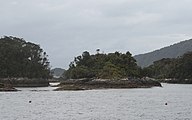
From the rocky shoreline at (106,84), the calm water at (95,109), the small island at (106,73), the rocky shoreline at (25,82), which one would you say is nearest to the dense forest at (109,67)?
the small island at (106,73)

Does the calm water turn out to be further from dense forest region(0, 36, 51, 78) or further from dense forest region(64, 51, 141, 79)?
dense forest region(0, 36, 51, 78)

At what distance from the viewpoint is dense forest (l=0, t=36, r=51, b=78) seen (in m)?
164

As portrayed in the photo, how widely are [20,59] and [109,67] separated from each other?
4001 centimetres

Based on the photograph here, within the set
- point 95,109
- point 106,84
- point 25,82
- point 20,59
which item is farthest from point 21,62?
point 95,109

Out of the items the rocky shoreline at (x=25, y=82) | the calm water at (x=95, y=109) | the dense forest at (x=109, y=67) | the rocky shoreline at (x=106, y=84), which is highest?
the dense forest at (x=109, y=67)

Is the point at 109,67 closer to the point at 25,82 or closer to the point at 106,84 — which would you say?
the point at 106,84

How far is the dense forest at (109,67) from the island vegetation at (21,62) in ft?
63.2

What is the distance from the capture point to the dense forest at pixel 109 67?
14725 centimetres

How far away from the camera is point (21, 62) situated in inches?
6737

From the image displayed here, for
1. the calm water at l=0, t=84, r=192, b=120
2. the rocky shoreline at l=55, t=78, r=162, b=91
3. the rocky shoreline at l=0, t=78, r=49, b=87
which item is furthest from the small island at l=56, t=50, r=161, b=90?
the calm water at l=0, t=84, r=192, b=120

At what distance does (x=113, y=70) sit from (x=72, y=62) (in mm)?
43473

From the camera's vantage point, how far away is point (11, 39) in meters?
179

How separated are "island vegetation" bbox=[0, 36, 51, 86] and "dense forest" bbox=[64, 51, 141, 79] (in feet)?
63.2

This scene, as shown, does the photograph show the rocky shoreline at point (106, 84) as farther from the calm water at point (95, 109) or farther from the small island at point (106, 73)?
the calm water at point (95, 109)
